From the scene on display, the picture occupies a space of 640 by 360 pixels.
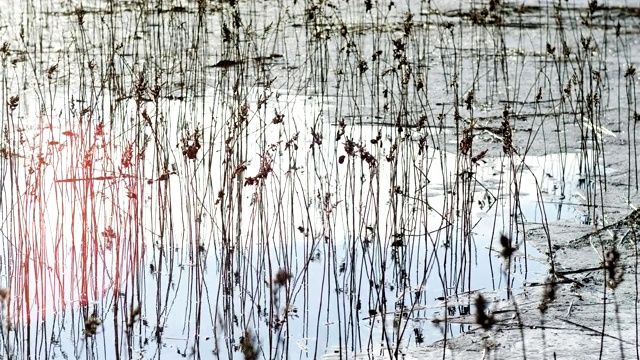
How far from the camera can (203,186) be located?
398 cm

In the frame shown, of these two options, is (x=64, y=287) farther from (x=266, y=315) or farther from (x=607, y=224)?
(x=607, y=224)

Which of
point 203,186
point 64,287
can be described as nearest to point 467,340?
point 64,287

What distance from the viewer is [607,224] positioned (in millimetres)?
3801

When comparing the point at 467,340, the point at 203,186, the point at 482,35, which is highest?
the point at 482,35

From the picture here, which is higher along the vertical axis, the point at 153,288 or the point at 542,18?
the point at 542,18

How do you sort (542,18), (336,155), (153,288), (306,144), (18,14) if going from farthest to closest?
1. (542,18)
2. (18,14)
3. (306,144)
4. (336,155)
5. (153,288)

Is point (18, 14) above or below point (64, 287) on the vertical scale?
above

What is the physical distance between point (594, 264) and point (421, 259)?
596 millimetres

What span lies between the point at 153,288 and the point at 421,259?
95 centimetres

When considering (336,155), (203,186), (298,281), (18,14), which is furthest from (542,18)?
(298,281)

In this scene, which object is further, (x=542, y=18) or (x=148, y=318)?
(x=542, y=18)

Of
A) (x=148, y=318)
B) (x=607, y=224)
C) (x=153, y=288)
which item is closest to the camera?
(x=148, y=318)

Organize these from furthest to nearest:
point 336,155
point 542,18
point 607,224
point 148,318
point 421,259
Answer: point 542,18 < point 336,155 < point 607,224 < point 421,259 < point 148,318

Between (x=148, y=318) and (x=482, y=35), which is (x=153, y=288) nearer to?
(x=148, y=318)
